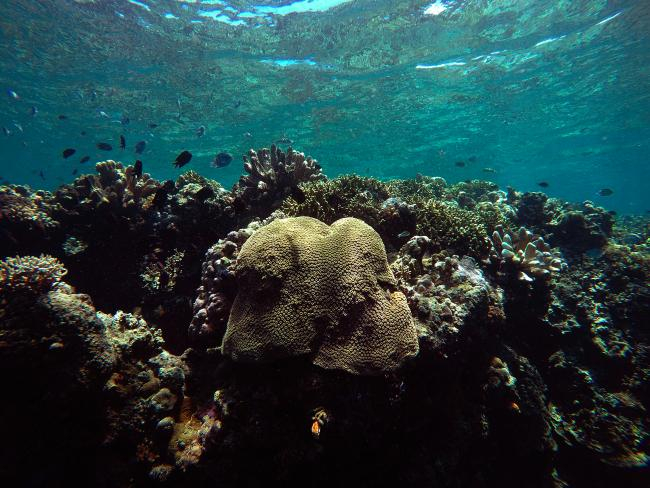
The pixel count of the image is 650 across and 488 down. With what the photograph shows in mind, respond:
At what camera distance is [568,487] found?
17.9ft

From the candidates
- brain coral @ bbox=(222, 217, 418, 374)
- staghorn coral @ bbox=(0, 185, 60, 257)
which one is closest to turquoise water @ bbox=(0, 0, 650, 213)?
staghorn coral @ bbox=(0, 185, 60, 257)

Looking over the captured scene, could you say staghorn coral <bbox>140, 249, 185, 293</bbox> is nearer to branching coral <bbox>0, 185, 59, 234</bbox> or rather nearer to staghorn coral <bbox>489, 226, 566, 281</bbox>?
branching coral <bbox>0, 185, 59, 234</bbox>

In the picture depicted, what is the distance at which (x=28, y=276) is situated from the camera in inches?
133

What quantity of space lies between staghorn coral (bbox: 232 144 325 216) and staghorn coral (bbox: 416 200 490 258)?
3.00 meters

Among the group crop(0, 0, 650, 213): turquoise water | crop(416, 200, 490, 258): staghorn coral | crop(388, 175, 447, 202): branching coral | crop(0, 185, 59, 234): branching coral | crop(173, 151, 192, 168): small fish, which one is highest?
crop(0, 0, 650, 213): turquoise water

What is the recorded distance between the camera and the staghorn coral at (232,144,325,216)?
7.22m

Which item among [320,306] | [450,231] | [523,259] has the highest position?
[450,231]

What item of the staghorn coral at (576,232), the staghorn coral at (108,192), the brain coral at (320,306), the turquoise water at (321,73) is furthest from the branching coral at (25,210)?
the staghorn coral at (576,232)

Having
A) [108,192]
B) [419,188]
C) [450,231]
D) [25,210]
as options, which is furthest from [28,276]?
[419,188]

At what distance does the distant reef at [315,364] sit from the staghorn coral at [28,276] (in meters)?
0.02

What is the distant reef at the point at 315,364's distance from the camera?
323 centimetres

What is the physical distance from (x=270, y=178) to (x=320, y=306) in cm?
460

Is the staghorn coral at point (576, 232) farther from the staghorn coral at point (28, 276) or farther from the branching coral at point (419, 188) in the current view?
the staghorn coral at point (28, 276)

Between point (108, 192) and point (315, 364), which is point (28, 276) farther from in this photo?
point (108, 192)
